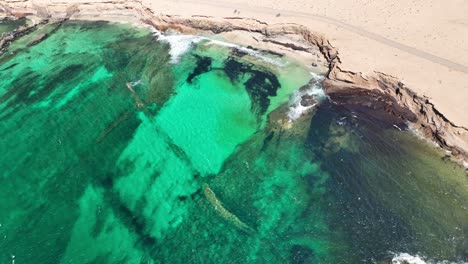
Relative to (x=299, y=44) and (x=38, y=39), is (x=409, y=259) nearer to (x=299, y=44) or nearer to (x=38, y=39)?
(x=299, y=44)

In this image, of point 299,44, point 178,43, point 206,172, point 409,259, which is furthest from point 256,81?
point 409,259

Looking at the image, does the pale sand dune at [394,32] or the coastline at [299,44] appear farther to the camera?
the pale sand dune at [394,32]

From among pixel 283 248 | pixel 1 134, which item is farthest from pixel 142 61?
pixel 283 248

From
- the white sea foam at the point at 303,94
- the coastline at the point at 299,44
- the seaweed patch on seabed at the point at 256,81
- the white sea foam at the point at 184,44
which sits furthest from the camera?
the white sea foam at the point at 184,44

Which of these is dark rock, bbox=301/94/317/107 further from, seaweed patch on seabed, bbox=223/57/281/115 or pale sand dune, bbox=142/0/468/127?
pale sand dune, bbox=142/0/468/127

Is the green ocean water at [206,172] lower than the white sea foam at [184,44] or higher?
lower

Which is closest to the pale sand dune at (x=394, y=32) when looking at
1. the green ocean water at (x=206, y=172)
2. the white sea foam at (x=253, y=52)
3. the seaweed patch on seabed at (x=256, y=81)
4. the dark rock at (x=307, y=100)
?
the white sea foam at (x=253, y=52)

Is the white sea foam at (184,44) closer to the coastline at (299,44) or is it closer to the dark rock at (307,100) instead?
the coastline at (299,44)
